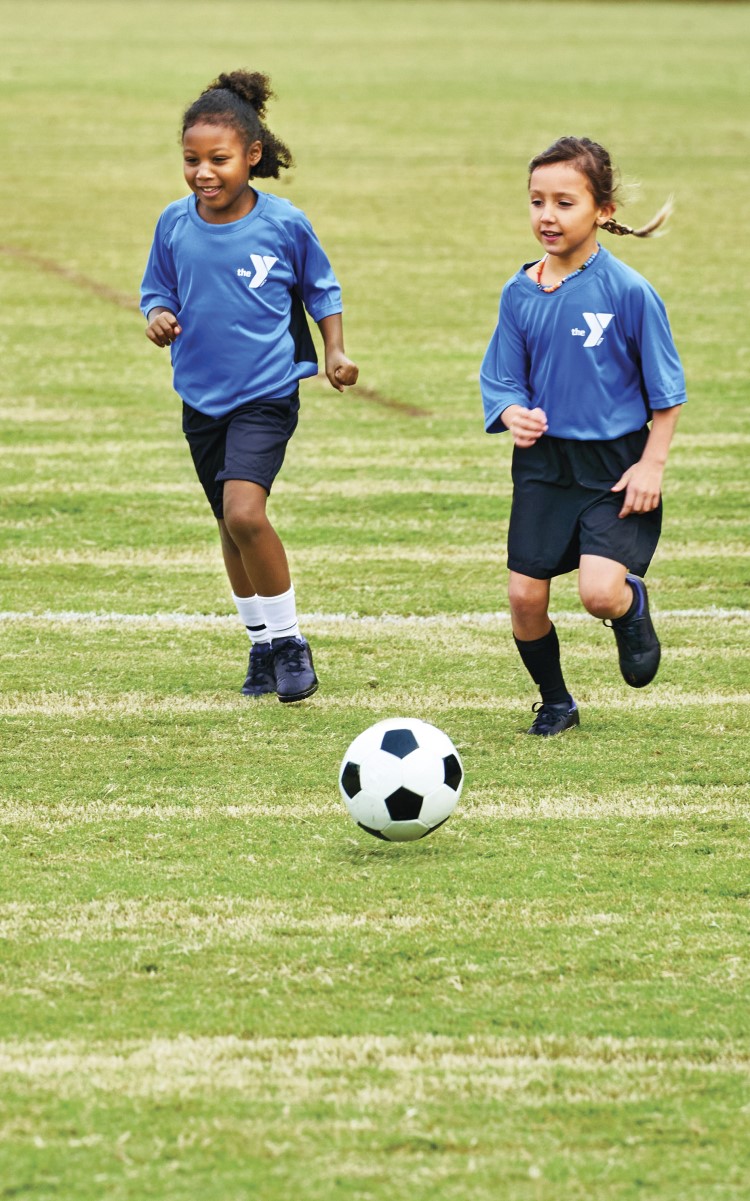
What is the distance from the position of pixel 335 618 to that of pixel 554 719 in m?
1.55

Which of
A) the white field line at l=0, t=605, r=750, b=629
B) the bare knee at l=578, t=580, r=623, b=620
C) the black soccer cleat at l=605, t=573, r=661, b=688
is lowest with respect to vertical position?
the white field line at l=0, t=605, r=750, b=629

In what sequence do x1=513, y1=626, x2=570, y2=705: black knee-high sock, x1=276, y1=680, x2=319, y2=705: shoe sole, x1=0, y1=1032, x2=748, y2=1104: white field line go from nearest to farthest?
x1=0, y1=1032, x2=748, y2=1104: white field line, x1=513, y1=626, x2=570, y2=705: black knee-high sock, x1=276, y1=680, x2=319, y2=705: shoe sole

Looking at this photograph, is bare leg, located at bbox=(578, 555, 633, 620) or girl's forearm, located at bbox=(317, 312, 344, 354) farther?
girl's forearm, located at bbox=(317, 312, 344, 354)

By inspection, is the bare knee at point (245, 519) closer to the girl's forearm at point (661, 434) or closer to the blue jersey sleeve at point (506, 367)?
the blue jersey sleeve at point (506, 367)

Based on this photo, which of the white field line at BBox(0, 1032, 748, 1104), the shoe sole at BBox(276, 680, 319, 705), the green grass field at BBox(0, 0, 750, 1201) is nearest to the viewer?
the green grass field at BBox(0, 0, 750, 1201)

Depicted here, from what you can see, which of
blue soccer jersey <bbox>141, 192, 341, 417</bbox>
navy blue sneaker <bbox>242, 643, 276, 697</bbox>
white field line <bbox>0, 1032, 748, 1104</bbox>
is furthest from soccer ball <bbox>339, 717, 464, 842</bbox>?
blue soccer jersey <bbox>141, 192, 341, 417</bbox>

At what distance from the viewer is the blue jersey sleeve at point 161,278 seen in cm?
547

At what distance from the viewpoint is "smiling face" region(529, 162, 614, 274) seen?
4.74 meters

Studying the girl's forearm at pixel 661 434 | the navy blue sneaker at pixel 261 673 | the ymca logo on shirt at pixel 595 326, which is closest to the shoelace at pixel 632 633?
the girl's forearm at pixel 661 434

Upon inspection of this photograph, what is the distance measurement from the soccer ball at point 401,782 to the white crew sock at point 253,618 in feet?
4.39

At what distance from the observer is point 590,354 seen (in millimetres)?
4828

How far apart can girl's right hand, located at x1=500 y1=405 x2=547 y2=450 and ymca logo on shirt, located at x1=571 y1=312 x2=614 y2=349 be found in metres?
0.24

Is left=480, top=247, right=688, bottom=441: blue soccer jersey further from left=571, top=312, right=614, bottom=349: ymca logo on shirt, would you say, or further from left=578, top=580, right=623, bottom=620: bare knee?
left=578, top=580, right=623, bottom=620: bare knee

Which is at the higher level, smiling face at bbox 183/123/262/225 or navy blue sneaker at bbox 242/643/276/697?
smiling face at bbox 183/123/262/225
